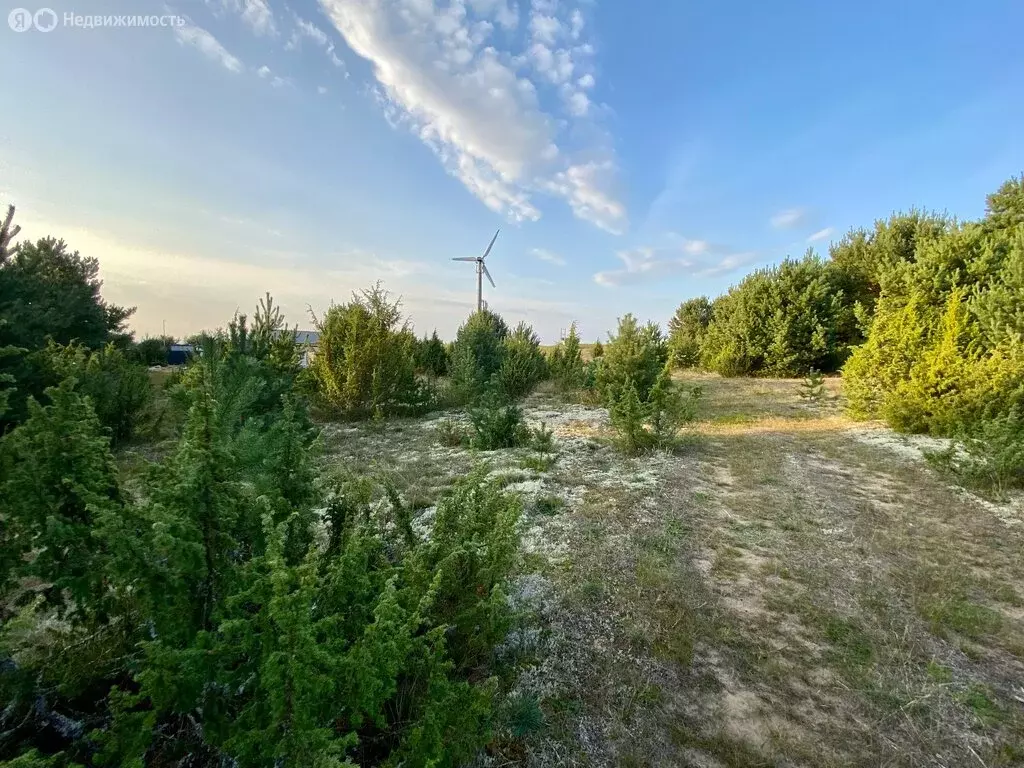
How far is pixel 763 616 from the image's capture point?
289cm

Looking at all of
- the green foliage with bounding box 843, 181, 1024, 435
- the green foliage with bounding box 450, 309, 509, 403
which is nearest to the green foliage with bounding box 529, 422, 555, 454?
the green foliage with bounding box 450, 309, 509, 403

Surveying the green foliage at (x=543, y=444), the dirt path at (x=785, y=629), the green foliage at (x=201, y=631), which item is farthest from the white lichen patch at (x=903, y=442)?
the green foliage at (x=201, y=631)

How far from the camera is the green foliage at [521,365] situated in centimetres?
1225

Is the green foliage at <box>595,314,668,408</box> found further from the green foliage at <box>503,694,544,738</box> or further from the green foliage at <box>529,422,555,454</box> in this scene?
the green foliage at <box>503,694,544,738</box>

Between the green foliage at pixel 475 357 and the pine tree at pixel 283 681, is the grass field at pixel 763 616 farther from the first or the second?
the green foliage at pixel 475 357

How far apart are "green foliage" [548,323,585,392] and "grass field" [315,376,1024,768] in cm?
699

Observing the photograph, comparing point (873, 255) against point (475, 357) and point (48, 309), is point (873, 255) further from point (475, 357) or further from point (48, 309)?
point (48, 309)

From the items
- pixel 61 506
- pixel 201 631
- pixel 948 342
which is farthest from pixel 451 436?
pixel 948 342

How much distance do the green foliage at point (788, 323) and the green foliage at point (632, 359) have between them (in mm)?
8236

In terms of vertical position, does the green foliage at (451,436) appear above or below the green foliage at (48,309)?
below

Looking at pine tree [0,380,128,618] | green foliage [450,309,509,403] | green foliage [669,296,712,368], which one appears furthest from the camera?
green foliage [669,296,712,368]

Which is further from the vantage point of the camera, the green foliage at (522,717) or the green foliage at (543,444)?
the green foliage at (543,444)

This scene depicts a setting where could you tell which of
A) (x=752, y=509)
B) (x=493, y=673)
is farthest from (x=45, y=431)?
(x=752, y=509)

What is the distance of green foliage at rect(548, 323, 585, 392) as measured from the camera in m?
12.8
